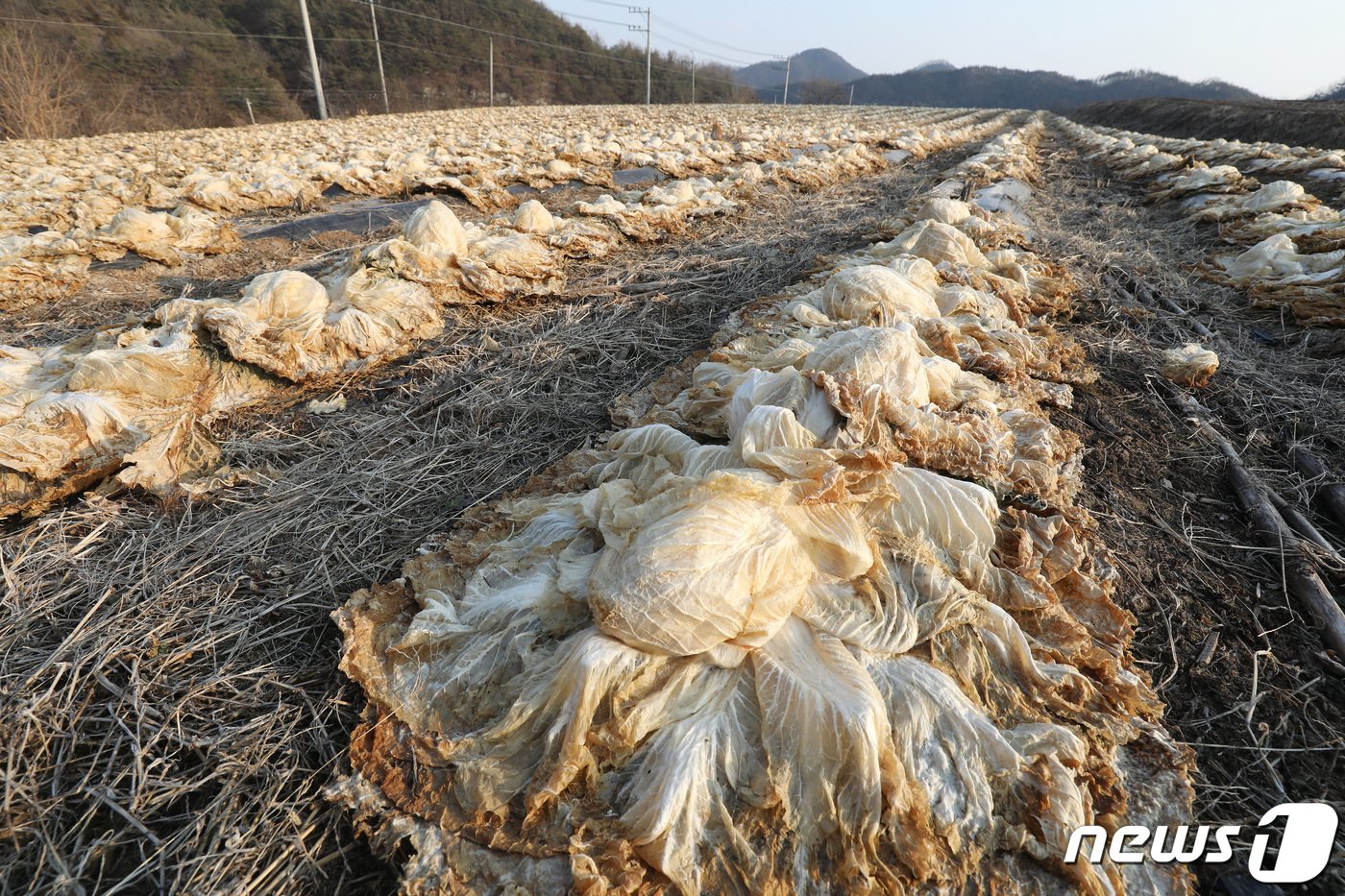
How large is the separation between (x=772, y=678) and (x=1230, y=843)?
1627 mm

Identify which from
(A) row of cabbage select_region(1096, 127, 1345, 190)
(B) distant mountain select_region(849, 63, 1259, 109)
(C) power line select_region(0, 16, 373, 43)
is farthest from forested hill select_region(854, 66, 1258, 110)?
(A) row of cabbage select_region(1096, 127, 1345, 190)

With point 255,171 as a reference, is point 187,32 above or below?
above

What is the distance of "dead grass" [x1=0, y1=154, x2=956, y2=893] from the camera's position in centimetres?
184

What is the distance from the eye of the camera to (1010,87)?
126375 mm

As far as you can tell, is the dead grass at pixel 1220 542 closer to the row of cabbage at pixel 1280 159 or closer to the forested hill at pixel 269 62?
the row of cabbage at pixel 1280 159

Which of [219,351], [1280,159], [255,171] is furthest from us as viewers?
[1280,159]

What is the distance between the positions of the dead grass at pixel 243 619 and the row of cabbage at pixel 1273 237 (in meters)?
6.43

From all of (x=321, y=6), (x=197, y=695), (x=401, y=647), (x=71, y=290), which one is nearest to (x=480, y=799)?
(x=401, y=647)

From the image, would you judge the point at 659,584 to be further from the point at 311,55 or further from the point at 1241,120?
the point at 1241,120

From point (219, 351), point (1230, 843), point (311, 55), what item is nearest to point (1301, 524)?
point (1230, 843)

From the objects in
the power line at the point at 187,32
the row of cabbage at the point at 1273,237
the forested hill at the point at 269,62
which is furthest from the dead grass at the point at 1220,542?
the power line at the point at 187,32

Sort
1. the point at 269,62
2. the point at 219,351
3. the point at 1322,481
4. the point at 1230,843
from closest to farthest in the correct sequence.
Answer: the point at 1230,843 < the point at 1322,481 < the point at 219,351 < the point at 269,62

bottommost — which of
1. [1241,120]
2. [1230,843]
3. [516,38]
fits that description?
[1230,843]

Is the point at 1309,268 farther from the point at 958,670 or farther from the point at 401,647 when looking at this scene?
the point at 401,647
